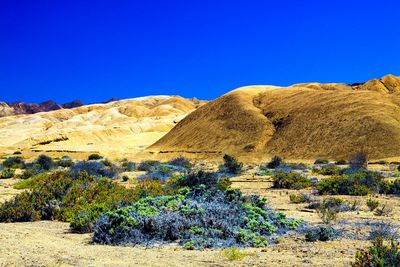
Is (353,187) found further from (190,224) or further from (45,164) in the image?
(45,164)

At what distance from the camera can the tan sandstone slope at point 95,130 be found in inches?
2832

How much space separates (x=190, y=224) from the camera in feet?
32.4

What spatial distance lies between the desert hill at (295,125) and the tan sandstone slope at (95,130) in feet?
33.2

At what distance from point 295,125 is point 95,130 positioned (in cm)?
5133

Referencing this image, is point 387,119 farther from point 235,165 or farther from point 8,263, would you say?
point 8,263

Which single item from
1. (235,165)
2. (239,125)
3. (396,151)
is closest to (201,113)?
(239,125)

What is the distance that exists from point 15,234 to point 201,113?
62.5 metres

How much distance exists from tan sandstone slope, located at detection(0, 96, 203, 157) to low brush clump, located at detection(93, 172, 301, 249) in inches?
1891

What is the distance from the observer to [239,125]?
60.4 metres

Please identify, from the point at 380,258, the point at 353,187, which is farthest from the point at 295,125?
the point at 380,258

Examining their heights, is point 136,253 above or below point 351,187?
below

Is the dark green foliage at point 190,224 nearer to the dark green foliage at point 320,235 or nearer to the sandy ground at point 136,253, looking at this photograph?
the sandy ground at point 136,253

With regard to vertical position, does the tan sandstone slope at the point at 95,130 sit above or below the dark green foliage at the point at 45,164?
above

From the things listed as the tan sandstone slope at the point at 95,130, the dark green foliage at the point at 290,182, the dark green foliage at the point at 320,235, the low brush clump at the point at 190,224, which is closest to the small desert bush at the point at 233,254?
the low brush clump at the point at 190,224
